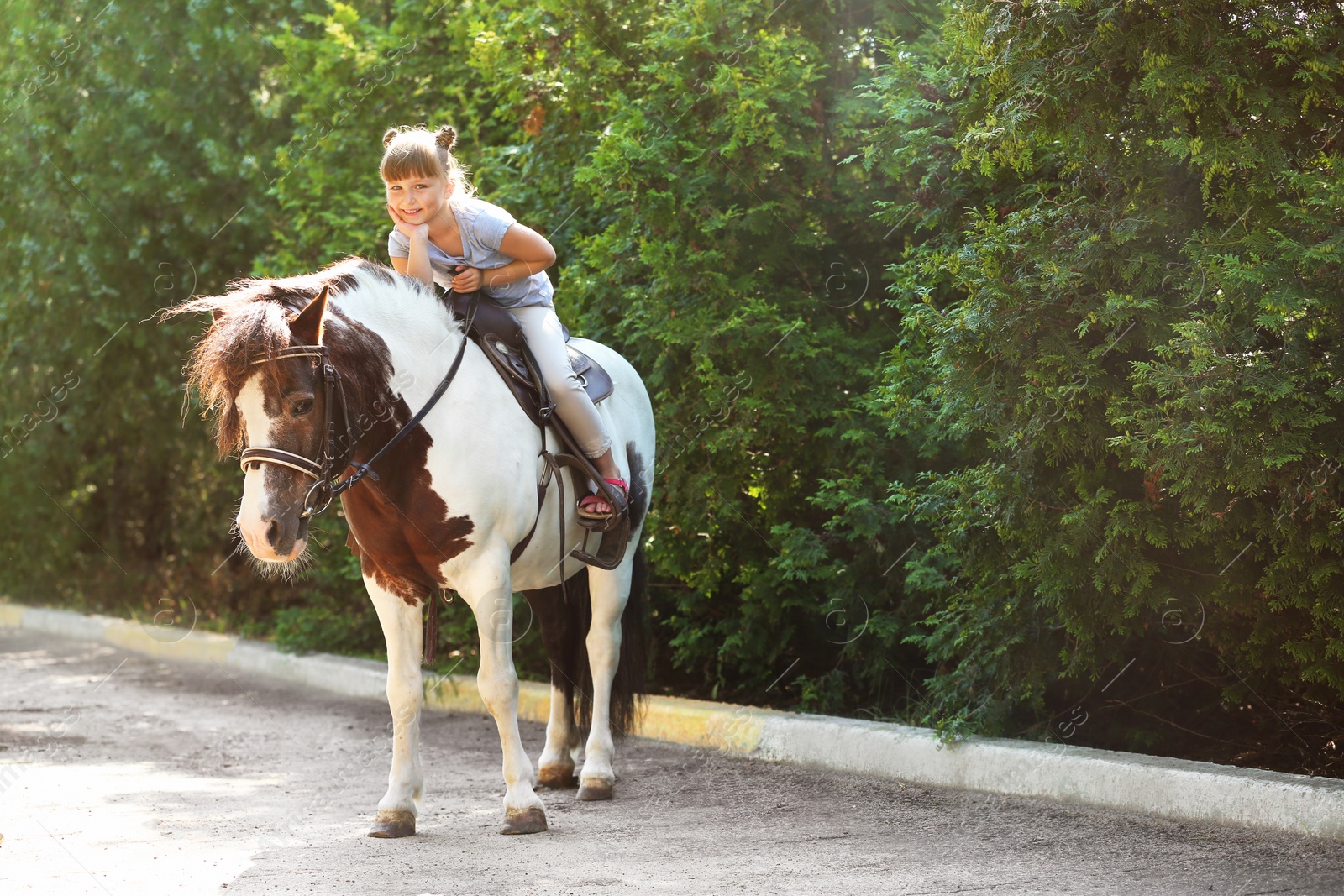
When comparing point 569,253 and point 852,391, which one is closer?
point 852,391

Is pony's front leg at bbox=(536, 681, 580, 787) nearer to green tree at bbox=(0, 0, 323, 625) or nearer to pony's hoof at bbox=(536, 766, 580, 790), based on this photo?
pony's hoof at bbox=(536, 766, 580, 790)

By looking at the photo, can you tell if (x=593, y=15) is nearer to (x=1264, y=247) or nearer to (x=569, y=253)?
(x=569, y=253)

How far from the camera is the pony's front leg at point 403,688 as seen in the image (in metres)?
5.44

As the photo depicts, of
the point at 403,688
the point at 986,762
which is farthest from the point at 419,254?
the point at 986,762

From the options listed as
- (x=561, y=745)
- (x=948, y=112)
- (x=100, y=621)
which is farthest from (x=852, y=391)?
(x=100, y=621)

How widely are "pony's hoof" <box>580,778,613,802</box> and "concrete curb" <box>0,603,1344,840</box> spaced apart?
1.09m

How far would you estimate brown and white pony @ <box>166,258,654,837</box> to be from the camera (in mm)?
4688

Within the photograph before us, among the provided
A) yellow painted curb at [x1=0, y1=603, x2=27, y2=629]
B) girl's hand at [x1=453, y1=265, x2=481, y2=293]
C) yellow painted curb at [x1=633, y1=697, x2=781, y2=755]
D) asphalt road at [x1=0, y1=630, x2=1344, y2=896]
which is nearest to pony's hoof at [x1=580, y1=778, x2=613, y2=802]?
asphalt road at [x1=0, y1=630, x2=1344, y2=896]

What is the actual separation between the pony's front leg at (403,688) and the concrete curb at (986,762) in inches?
83.8

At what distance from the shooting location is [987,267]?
5.45 meters

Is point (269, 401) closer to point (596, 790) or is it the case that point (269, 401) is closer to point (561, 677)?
point (561, 677)

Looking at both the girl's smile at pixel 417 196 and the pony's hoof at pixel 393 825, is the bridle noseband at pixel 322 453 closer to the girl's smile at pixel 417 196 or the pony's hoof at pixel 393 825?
the girl's smile at pixel 417 196

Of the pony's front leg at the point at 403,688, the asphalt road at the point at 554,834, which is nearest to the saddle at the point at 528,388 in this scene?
the pony's front leg at the point at 403,688

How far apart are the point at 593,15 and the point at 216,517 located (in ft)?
26.7
